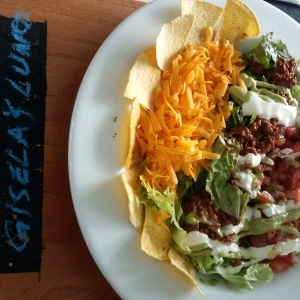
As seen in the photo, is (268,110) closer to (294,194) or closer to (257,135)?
(257,135)

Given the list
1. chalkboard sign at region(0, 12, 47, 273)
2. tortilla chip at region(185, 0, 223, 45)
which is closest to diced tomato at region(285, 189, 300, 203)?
tortilla chip at region(185, 0, 223, 45)

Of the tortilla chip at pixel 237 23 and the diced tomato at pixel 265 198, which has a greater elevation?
the tortilla chip at pixel 237 23

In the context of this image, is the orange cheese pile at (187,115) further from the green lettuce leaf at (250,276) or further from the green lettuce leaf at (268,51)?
the green lettuce leaf at (250,276)

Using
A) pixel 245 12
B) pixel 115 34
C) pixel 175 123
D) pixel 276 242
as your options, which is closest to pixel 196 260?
pixel 276 242

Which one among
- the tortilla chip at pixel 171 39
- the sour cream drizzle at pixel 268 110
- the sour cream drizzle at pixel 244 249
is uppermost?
the tortilla chip at pixel 171 39

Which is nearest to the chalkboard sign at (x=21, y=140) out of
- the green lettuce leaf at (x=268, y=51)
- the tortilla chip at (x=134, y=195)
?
the tortilla chip at (x=134, y=195)

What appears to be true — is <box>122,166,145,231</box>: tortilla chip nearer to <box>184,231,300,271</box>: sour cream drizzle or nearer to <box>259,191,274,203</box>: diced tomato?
<box>184,231,300,271</box>: sour cream drizzle
